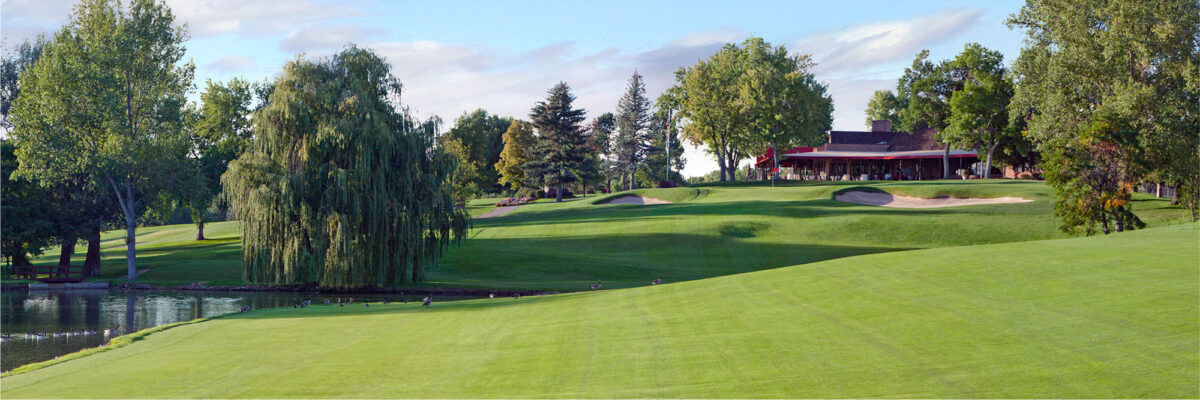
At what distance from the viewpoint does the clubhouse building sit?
304 feet

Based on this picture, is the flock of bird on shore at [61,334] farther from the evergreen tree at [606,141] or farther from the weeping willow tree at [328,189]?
the evergreen tree at [606,141]

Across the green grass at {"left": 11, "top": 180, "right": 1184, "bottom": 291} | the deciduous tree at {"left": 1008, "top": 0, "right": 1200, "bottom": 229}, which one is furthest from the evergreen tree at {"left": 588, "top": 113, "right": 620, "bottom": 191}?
the deciduous tree at {"left": 1008, "top": 0, "right": 1200, "bottom": 229}

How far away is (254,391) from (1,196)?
142ft

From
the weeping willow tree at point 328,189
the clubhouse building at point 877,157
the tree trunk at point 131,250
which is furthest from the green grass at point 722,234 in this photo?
the clubhouse building at point 877,157

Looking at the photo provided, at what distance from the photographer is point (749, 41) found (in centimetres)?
9562

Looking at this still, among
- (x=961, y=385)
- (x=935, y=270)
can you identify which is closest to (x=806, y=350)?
(x=961, y=385)

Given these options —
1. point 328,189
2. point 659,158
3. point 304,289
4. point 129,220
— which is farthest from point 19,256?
point 659,158

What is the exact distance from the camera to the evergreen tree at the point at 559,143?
9044 centimetres


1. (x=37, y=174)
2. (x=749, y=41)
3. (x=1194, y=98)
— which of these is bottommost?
(x=37, y=174)

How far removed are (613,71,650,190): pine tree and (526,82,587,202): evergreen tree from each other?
36682 mm

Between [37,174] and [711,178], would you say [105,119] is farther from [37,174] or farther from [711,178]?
[711,178]

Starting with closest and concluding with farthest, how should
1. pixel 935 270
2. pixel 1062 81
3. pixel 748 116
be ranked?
pixel 935 270 < pixel 1062 81 < pixel 748 116

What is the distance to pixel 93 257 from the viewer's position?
1853 inches

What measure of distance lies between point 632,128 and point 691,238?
7991cm
